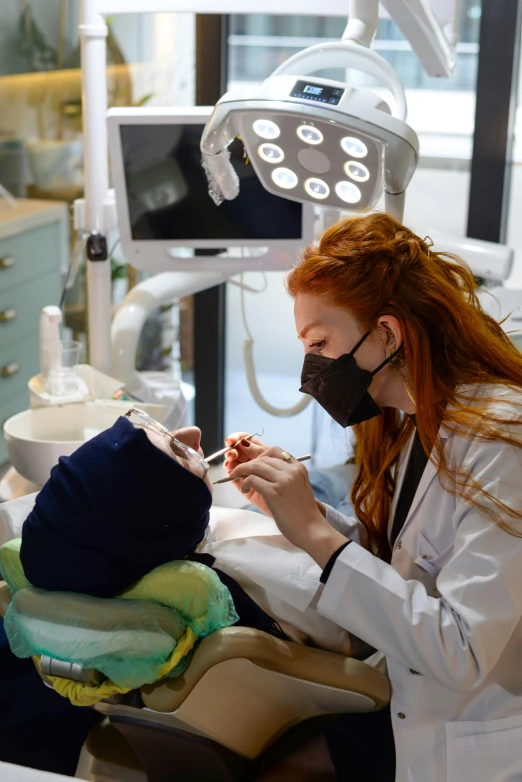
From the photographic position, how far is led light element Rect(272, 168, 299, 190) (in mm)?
1618

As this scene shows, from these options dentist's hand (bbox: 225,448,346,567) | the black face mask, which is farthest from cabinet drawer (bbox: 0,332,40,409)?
dentist's hand (bbox: 225,448,346,567)

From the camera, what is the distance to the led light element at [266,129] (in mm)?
1479

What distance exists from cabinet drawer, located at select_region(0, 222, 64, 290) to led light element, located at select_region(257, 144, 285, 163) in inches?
57.1

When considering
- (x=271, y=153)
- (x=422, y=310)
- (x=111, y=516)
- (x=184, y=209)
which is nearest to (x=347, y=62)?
(x=271, y=153)

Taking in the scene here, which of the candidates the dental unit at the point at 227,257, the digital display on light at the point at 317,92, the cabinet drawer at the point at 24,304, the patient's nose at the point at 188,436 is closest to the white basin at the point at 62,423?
the dental unit at the point at 227,257

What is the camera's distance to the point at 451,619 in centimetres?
113

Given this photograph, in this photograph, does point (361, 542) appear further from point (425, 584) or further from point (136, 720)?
point (136, 720)

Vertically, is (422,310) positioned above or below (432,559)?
above

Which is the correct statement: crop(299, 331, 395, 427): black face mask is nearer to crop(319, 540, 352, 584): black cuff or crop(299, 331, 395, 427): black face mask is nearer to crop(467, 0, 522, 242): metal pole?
crop(319, 540, 352, 584): black cuff

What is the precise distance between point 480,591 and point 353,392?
1.13 ft

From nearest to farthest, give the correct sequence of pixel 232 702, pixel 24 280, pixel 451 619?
1. pixel 451 619
2. pixel 232 702
3. pixel 24 280

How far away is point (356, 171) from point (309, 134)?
0.36 feet

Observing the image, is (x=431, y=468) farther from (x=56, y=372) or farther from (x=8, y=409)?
(x=8, y=409)

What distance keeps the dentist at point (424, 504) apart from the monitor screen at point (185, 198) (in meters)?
0.79
